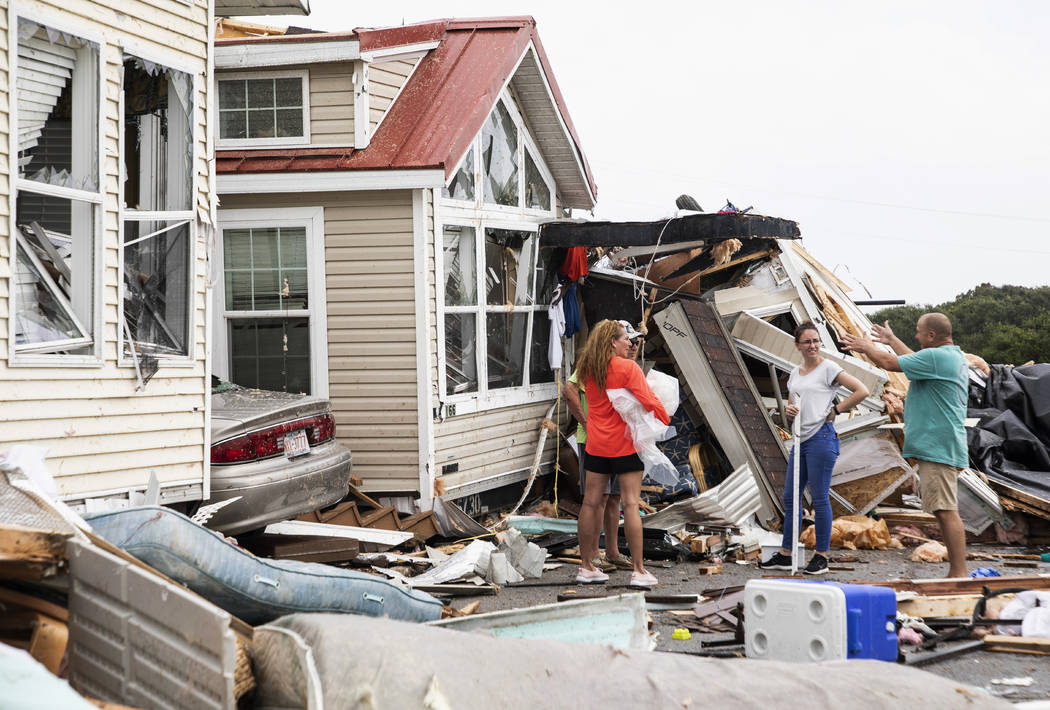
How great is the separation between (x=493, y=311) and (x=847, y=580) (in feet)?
15.8

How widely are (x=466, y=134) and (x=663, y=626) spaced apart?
17.2ft

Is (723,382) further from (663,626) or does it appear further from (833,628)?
(833,628)

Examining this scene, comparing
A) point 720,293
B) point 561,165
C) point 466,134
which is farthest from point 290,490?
point 720,293

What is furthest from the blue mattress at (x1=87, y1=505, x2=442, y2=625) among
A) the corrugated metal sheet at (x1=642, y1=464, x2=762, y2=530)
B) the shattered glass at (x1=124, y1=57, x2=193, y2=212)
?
the corrugated metal sheet at (x1=642, y1=464, x2=762, y2=530)

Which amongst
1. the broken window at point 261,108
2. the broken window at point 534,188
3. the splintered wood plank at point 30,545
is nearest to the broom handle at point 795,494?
the broken window at point 534,188

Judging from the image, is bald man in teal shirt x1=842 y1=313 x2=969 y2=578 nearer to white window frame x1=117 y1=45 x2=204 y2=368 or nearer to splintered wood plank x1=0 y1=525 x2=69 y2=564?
white window frame x1=117 y1=45 x2=204 y2=368

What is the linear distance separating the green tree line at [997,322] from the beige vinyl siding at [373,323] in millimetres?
25844

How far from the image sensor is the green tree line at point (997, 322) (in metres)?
33.1

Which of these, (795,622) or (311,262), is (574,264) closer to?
(311,262)

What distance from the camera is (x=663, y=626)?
6.86 metres

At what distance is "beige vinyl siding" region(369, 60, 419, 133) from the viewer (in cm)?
1036

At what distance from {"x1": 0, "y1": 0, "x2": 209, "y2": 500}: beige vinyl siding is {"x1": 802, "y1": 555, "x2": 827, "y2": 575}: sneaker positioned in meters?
4.76

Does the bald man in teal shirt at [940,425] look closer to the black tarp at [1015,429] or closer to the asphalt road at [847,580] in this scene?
the asphalt road at [847,580]

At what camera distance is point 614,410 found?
823 centimetres
